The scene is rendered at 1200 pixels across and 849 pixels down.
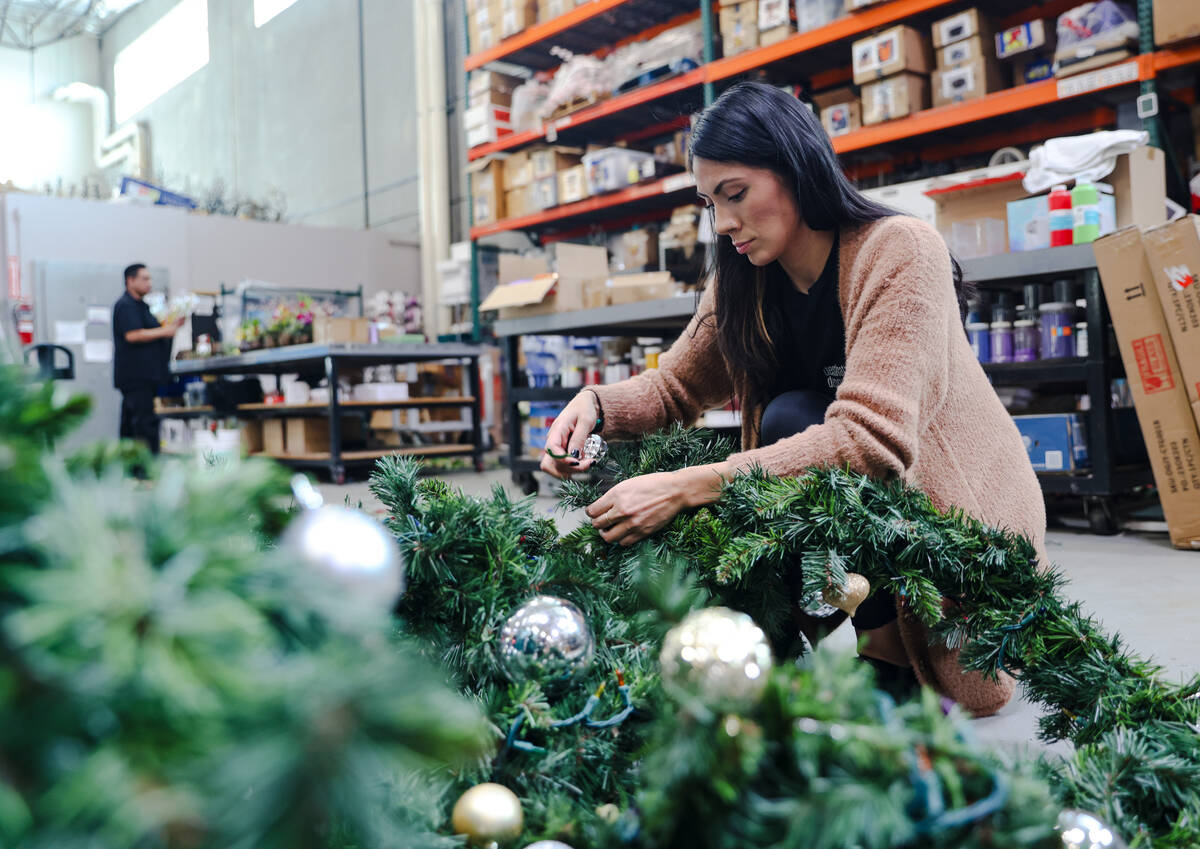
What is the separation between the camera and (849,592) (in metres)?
0.74

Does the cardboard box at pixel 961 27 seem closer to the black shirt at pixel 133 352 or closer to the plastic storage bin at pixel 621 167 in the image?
the plastic storage bin at pixel 621 167

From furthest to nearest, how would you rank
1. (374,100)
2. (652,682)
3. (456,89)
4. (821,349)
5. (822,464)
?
1. (374,100)
2. (456,89)
3. (821,349)
4. (822,464)
5. (652,682)

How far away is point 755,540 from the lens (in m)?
0.74

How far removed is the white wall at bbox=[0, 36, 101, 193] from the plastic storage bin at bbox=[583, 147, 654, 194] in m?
→ 10.4

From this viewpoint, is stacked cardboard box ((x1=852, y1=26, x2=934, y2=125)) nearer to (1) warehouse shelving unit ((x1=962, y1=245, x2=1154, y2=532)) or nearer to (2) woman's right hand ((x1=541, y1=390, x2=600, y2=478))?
(1) warehouse shelving unit ((x1=962, y1=245, x2=1154, y2=532))

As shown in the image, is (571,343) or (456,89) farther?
(456,89)

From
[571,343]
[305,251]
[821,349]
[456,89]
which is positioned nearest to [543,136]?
[571,343]

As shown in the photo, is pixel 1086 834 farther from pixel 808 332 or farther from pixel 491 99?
pixel 491 99

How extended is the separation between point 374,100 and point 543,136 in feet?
12.5

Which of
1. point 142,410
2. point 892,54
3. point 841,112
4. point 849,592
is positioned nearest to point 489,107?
point 841,112

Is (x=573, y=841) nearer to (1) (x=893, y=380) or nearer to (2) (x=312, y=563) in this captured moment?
(2) (x=312, y=563)

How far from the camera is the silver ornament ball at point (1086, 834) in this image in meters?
0.38

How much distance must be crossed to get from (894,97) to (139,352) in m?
4.11

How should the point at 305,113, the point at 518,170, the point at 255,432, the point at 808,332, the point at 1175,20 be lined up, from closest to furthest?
the point at 808,332, the point at 1175,20, the point at 518,170, the point at 255,432, the point at 305,113
